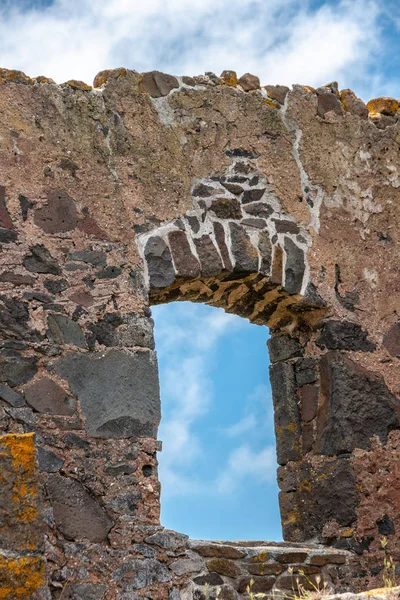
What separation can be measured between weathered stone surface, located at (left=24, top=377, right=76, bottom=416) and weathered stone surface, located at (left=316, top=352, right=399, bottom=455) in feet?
5.07

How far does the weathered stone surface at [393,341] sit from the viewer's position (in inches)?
220

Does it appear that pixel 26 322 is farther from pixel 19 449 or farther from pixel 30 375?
pixel 19 449

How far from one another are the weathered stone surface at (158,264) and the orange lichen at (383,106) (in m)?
1.90

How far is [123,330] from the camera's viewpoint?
4.82 metres

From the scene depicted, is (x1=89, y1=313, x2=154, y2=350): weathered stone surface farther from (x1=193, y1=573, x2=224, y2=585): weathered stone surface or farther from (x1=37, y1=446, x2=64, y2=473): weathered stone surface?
(x1=193, y1=573, x2=224, y2=585): weathered stone surface

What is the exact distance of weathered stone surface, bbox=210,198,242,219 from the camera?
5.31 m

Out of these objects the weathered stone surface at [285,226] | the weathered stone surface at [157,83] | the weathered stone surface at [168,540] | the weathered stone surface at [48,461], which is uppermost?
the weathered stone surface at [157,83]

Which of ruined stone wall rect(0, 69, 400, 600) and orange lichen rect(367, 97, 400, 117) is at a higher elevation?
orange lichen rect(367, 97, 400, 117)

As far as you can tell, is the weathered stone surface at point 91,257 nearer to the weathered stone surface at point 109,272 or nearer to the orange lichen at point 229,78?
the weathered stone surface at point 109,272

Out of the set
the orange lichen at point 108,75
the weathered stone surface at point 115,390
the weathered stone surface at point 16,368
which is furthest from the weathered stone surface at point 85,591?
the orange lichen at point 108,75

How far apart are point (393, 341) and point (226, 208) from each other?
51.4 inches

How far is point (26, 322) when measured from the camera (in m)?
4.64

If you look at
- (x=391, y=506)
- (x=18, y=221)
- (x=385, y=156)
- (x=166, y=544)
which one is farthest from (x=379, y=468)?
(x=18, y=221)

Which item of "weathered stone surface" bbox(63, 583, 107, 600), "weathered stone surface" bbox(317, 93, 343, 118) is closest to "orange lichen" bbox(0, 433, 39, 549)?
"weathered stone surface" bbox(63, 583, 107, 600)
